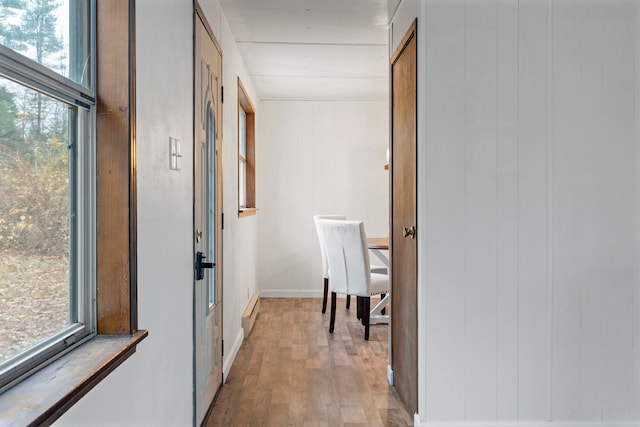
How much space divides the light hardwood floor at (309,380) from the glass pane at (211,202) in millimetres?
603

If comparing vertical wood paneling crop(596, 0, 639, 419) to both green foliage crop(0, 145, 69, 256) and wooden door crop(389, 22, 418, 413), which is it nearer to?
wooden door crop(389, 22, 418, 413)

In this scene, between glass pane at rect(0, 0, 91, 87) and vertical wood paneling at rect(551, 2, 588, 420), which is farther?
vertical wood paneling at rect(551, 2, 588, 420)

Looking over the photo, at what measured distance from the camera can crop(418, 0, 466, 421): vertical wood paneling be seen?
2.20 m

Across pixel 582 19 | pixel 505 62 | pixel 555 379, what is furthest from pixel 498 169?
pixel 555 379

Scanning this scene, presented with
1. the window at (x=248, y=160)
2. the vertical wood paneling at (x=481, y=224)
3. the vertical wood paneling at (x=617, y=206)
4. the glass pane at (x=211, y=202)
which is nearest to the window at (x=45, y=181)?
the glass pane at (x=211, y=202)

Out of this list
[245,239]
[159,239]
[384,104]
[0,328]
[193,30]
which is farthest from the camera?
[384,104]

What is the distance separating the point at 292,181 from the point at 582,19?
3.94 m

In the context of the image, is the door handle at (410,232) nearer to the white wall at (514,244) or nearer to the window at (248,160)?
the white wall at (514,244)

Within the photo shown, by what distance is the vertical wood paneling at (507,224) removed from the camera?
2.21 metres

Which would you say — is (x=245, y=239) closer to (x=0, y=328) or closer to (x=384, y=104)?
(x=384, y=104)

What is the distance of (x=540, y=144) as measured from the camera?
2.21m

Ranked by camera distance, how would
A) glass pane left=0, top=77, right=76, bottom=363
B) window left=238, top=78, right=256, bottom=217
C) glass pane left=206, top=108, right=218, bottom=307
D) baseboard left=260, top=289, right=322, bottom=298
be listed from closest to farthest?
1. glass pane left=0, top=77, right=76, bottom=363
2. glass pane left=206, top=108, right=218, bottom=307
3. window left=238, top=78, right=256, bottom=217
4. baseboard left=260, top=289, right=322, bottom=298

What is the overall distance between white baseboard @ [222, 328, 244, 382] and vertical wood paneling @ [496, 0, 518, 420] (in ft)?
5.26

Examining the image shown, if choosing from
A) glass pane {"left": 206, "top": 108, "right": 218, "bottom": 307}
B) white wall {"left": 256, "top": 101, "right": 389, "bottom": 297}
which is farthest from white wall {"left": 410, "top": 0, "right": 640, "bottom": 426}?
white wall {"left": 256, "top": 101, "right": 389, "bottom": 297}
